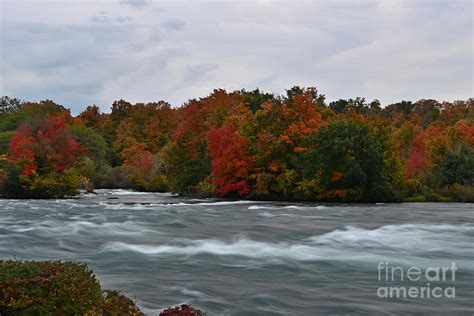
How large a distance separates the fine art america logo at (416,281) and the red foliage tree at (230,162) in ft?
90.5

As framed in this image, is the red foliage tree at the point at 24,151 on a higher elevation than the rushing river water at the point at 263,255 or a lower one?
higher

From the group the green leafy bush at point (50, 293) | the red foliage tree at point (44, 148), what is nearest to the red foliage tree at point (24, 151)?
the red foliage tree at point (44, 148)

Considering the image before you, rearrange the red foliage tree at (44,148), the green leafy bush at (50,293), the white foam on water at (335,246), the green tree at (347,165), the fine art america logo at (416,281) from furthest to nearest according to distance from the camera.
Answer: the red foliage tree at (44,148) < the green tree at (347,165) < the white foam on water at (335,246) < the fine art america logo at (416,281) < the green leafy bush at (50,293)

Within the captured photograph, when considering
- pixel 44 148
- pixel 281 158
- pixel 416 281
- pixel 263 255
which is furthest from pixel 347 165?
pixel 416 281

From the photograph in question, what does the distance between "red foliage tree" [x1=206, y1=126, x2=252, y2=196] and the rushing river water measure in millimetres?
15579

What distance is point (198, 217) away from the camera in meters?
24.3

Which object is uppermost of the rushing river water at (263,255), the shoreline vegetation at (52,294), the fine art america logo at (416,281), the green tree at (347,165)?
the green tree at (347,165)

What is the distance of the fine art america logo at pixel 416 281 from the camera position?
32.6ft

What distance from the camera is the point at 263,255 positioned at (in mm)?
14156

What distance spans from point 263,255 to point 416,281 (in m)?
4.29

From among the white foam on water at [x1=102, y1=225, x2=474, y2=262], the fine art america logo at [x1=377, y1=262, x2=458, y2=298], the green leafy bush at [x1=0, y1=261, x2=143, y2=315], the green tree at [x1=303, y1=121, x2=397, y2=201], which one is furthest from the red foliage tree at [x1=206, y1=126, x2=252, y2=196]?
the green leafy bush at [x1=0, y1=261, x2=143, y2=315]

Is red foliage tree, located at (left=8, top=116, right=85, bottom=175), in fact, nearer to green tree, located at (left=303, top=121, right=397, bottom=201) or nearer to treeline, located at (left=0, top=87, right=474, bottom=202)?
treeline, located at (left=0, top=87, right=474, bottom=202)

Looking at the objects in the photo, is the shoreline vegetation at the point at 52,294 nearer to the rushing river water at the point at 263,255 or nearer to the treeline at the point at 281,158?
the rushing river water at the point at 263,255

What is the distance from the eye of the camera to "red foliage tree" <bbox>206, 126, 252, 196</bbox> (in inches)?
1592
